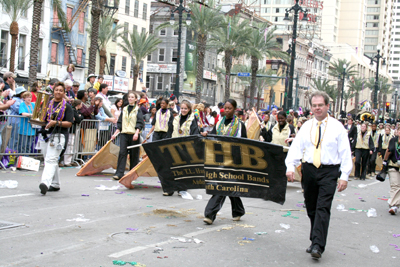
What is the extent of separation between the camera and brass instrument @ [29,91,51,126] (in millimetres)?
9219

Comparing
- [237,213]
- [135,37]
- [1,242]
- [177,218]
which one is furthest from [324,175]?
[135,37]

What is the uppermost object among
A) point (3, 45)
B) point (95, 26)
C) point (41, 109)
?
point (95, 26)

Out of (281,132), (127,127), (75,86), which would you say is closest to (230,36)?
(75,86)

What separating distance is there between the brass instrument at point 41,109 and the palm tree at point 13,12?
103ft

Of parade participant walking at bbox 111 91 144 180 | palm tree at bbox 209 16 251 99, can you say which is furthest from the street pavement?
palm tree at bbox 209 16 251 99

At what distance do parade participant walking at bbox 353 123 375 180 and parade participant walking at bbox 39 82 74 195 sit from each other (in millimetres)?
11664

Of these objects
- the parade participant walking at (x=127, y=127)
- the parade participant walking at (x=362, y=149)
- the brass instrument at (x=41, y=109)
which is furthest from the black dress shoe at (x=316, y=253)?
the parade participant walking at (x=362, y=149)

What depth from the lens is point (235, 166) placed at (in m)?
7.26

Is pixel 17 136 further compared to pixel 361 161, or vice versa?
pixel 361 161

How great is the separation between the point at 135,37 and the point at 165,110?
145ft

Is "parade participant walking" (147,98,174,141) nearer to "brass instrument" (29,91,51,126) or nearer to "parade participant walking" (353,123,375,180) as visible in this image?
"brass instrument" (29,91,51,126)

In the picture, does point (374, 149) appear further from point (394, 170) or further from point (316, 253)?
point (316, 253)

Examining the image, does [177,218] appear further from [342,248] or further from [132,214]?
[342,248]

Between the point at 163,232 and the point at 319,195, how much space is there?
80.0 inches
